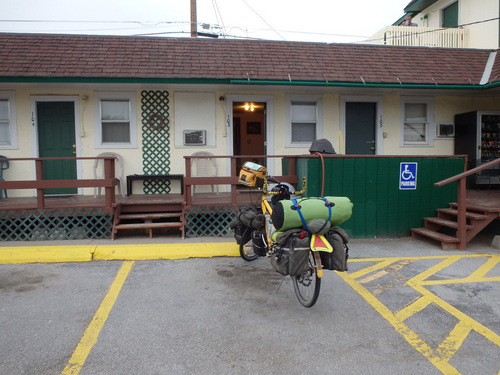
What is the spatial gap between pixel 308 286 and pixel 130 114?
648cm

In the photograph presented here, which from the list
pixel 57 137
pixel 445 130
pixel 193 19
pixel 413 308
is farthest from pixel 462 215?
pixel 193 19

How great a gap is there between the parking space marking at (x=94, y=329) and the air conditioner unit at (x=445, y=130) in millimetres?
8462

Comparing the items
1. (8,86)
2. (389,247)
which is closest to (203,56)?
(8,86)

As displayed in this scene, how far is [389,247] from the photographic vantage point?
260 inches

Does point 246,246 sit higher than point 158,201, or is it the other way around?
point 158,201

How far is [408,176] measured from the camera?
7.20m

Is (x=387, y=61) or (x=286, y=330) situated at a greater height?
(x=387, y=61)

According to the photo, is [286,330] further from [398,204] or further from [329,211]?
[398,204]

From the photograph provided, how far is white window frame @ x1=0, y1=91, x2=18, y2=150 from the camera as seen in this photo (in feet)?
27.9

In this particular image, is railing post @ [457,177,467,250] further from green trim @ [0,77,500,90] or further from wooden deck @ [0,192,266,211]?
wooden deck @ [0,192,266,211]

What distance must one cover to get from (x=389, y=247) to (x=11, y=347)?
560cm

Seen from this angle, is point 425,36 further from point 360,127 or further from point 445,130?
point 360,127

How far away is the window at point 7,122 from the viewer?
28.0 feet

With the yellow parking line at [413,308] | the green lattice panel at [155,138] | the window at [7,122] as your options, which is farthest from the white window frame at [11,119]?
the yellow parking line at [413,308]
